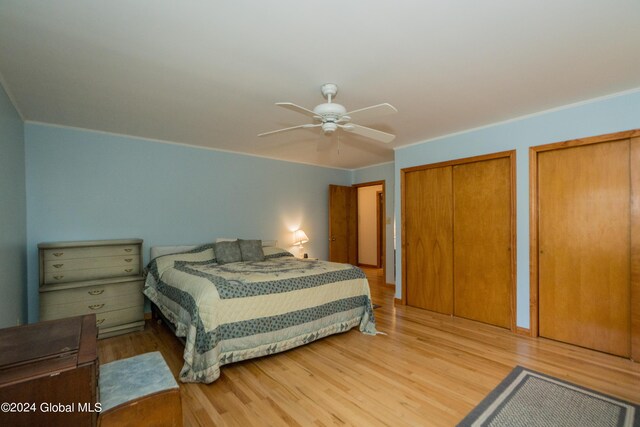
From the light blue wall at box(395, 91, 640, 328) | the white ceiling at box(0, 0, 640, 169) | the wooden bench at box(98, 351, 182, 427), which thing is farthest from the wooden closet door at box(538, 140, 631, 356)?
the wooden bench at box(98, 351, 182, 427)

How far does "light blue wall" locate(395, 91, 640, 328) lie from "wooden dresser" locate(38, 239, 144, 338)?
157 inches

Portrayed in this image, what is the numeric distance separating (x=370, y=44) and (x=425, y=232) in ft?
9.60

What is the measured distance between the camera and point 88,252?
10.6ft

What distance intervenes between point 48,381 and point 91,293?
263 cm

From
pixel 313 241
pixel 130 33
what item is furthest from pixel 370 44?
pixel 313 241

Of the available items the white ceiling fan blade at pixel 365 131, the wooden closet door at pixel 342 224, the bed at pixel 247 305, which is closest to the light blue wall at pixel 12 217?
the bed at pixel 247 305

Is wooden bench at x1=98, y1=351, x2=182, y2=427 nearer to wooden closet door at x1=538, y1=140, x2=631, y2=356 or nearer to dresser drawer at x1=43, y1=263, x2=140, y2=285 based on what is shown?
dresser drawer at x1=43, y1=263, x2=140, y2=285

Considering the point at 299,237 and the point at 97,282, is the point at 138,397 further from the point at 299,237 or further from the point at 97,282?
the point at 299,237

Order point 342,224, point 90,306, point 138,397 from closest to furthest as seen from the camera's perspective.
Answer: point 138,397 < point 90,306 < point 342,224

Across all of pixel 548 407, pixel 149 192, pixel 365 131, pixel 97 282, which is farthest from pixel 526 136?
pixel 97 282

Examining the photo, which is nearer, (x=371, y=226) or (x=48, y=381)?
(x=48, y=381)

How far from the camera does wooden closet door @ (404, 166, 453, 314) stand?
3.99 metres

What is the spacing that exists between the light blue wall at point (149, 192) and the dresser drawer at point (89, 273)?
48cm

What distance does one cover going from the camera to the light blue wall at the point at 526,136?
8.98 feet
